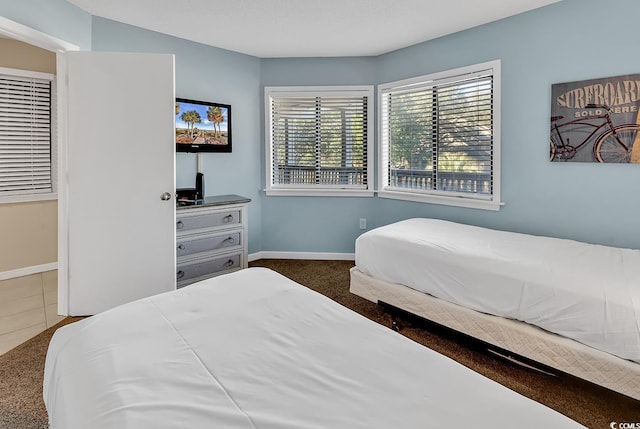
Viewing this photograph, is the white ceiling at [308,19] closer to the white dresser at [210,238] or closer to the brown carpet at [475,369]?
the white dresser at [210,238]

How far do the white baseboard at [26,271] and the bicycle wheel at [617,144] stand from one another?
5.50 meters

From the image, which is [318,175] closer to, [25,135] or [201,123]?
[201,123]

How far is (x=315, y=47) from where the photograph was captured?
13.6 ft

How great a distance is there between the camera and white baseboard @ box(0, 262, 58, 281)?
395cm

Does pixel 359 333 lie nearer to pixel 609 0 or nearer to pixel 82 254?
pixel 82 254

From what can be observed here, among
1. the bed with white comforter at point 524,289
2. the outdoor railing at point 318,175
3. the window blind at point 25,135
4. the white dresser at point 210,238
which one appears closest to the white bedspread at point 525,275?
the bed with white comforter at point 524,289

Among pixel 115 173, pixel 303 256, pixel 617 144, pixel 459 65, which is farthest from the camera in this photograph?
pixel 303 256

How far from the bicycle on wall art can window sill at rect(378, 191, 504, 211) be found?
658 millimetres

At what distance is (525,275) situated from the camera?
6.94 ft

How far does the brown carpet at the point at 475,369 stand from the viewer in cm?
186

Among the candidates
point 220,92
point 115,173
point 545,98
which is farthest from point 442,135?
point 115,173

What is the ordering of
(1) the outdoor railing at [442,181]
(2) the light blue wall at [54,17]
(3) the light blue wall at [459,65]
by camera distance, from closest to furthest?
(2) the light blue wall at [54,17] → (3) the light blue wall at [459,65] → (1) the outdoor railing at [442,181]

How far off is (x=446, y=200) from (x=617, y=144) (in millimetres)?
1468

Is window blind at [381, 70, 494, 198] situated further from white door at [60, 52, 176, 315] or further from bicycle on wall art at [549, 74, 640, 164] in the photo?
white door at [60, 52, 176, 315]
